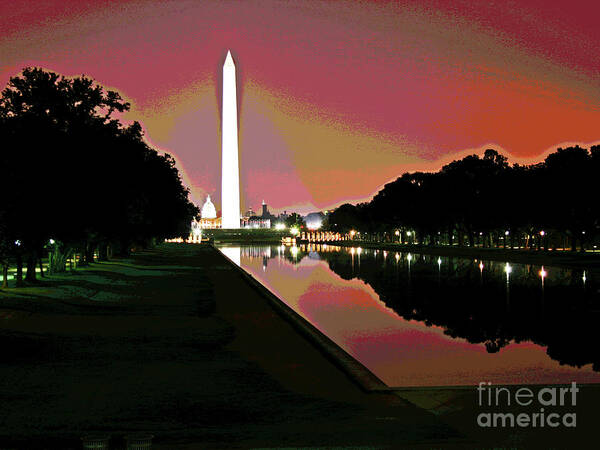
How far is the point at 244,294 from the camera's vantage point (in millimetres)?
31438

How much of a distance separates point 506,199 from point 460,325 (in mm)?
80699

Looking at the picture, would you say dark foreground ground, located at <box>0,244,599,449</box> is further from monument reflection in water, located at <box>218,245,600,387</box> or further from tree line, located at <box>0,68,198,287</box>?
tree line, located at <box>0,68,198,287</box>

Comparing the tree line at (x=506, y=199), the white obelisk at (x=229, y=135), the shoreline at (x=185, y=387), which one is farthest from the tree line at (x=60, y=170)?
the white obelisk at (x=229, y=135)

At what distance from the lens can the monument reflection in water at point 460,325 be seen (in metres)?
15.9

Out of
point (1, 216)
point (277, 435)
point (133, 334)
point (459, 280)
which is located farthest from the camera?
point (459, 280)

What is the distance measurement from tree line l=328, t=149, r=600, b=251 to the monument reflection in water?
1707 inches

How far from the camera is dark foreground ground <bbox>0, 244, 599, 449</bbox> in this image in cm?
916

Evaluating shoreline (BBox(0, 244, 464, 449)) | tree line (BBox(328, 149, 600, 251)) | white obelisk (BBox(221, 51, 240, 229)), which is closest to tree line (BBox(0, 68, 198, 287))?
shoreline (BBox(0, 244, 464, 449))

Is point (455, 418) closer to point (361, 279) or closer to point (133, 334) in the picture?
point (133, 334)

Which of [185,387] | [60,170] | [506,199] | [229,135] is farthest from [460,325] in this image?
[229,135]

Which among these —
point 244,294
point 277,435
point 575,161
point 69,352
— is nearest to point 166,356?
point 69,352

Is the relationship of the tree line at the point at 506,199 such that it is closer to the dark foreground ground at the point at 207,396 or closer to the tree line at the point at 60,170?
the tree line at the point at 60,170

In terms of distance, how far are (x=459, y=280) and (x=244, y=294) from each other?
1627cm

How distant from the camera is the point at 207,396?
11.5m
